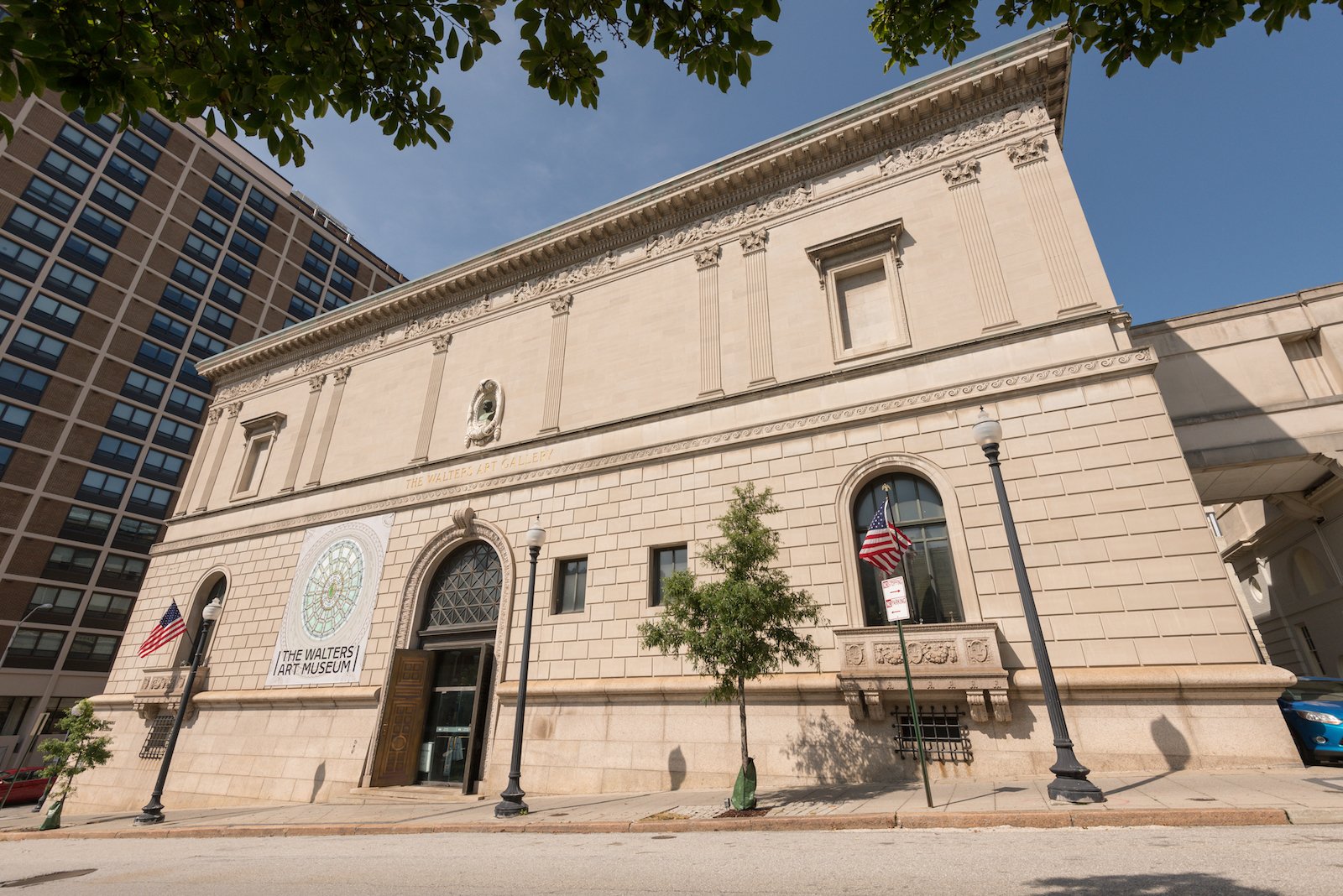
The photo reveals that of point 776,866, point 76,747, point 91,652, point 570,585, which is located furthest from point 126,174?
point 776,866

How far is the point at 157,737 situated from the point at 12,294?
43.2 meters

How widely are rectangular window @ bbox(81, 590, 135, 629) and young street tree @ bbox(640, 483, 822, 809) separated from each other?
52.5 meters

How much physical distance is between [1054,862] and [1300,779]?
653 cm

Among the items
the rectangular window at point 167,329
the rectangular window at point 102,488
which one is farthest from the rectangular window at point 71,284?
the rectangular window at point 102,488

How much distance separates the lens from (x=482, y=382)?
23.1 meters

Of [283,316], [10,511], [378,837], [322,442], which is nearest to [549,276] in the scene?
[322,442]

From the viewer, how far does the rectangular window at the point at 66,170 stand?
1978 inches

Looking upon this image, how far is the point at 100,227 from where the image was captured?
5209cm

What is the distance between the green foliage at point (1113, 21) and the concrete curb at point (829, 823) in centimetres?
796

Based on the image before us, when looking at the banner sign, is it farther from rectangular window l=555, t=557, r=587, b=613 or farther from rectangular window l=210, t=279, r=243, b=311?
rectangular window l=210, t=279, r=243, b=311

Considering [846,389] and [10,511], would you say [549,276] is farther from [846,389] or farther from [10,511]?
[10,511]

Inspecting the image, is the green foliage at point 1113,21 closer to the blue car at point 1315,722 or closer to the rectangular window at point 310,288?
the blue car at point 1315,722

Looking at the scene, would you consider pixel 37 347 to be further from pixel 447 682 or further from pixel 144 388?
pixel 447 682

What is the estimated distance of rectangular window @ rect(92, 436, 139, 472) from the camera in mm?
49138
